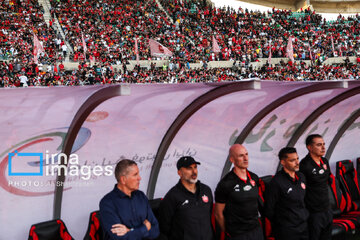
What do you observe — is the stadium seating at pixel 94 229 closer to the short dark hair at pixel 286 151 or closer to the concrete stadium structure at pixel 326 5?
the short dark hair at pixel 286 151

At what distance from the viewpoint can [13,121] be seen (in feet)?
12.2

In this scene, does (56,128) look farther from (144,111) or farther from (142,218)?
(142,218)

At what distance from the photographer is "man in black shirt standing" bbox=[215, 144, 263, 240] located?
3.77 meters

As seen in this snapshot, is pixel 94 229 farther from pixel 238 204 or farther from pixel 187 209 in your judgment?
pixel 238 204

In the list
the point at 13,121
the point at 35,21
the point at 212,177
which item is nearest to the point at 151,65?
the point at 35,21

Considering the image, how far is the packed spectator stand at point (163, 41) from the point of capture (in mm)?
21734

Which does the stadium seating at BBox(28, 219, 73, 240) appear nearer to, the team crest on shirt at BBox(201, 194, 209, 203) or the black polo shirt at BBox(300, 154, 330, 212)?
the team crest on shirt at BBox(201, 194, 209, 203)

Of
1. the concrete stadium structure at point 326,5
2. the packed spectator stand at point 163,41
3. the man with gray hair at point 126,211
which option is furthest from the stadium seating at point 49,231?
the concrete stadium structure at point 326,5

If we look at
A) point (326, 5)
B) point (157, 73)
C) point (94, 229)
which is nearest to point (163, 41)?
point (157, 73)

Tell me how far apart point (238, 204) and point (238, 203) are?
1cm

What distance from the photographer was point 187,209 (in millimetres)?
3566

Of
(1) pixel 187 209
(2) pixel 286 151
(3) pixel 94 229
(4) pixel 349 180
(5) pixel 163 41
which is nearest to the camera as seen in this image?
(1) pixel 187 209

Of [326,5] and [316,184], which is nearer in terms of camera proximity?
[316,184]

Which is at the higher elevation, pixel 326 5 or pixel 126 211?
pixel 326 5
